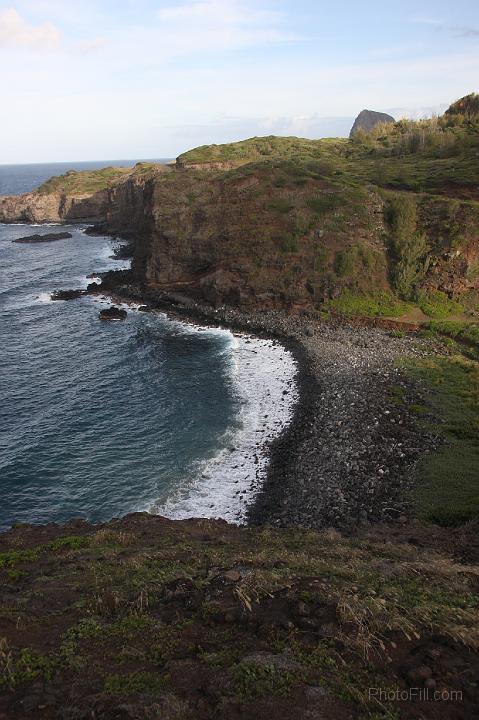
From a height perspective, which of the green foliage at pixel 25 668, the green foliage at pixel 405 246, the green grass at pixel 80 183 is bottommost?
the green foliage at pixel 25 668

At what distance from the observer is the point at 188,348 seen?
5453 cm

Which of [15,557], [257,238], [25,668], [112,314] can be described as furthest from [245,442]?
[257,238]

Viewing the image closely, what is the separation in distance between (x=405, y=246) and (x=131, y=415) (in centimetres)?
4130

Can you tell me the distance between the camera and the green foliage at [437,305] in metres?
57.2

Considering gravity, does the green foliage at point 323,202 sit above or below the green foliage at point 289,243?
above

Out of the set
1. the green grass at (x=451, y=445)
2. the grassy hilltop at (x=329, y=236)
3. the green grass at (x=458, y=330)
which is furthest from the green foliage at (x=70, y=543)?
the grassy hilltop at (x=329, y=236)

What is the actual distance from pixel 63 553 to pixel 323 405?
80.6 ft

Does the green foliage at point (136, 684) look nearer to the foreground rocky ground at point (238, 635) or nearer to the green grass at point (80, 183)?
the foreground rocky ground at point (238, 635)

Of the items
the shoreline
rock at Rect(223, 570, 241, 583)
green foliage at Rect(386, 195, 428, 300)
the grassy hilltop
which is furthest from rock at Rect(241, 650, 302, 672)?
green foliage at Rect(386, 195, 428, 300)

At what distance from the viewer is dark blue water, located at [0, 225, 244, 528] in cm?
3195

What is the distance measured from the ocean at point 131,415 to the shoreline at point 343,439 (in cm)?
188

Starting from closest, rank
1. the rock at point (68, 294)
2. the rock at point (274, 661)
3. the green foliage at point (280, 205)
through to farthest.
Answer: the rock at point (274, 661)
the green foliage at point (280, 205)
the rock at point (68, 294)

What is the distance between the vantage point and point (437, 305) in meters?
58.6

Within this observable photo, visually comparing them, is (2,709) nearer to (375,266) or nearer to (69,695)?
(69,695)
